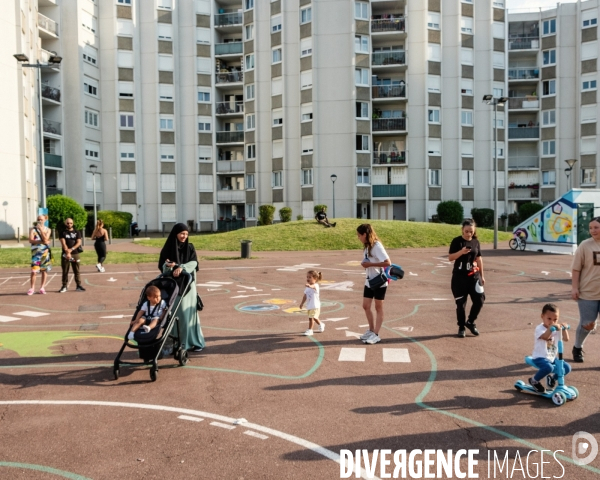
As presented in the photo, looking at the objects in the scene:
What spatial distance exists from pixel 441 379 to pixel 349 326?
342 centimetres

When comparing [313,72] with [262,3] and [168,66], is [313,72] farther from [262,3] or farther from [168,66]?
[168,66]

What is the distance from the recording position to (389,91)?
52.5m

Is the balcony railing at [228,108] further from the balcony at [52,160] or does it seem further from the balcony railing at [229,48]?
the balcony at [52,160]

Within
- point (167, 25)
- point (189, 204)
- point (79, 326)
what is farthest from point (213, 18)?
point (79, 326)

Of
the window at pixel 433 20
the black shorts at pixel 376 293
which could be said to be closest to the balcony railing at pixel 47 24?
the window at pixel 433 20

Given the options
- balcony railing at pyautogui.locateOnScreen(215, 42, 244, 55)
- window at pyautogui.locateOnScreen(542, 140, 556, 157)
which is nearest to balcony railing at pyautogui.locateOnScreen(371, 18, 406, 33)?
balcony railing at pyautogui.locateOnScreen(215, 42, 244, 55)

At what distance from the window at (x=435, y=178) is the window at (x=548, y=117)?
14088 millimetres

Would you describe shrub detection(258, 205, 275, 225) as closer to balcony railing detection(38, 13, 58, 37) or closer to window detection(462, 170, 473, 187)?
window detection(462, 170, 473, 187)

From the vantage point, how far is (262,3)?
54.1m

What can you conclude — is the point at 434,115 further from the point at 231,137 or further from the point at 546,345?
the point at 546,345

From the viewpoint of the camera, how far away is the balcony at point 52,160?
49188 mm

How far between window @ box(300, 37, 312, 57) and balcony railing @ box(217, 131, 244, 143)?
10514 millimetres

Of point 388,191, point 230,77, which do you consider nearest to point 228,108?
point 230,77

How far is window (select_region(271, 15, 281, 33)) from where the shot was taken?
53125 millimetres
